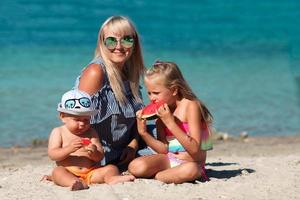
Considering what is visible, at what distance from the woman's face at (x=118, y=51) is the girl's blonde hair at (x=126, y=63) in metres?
0.02

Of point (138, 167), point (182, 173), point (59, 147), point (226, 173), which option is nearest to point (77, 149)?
point (59, 147)

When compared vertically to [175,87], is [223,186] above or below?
below

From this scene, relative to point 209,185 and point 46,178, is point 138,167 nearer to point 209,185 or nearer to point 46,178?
point 209,185

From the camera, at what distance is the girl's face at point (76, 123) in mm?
6098

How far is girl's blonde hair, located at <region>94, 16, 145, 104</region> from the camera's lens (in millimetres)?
6551

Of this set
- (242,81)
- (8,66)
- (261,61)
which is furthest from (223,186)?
(261,61)

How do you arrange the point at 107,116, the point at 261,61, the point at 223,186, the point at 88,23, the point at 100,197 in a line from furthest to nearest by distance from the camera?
the point at 88,23
the point at 261,61
the point at 107,116
the point at 223,186
the point at 100,197

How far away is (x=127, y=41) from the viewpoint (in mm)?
6555

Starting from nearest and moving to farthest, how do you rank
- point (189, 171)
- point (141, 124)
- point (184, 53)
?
point (189, 171) < point (141, 124) < point (184, 53)

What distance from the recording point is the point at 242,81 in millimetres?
15500

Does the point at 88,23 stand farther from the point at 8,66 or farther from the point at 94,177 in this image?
the point at 94,177

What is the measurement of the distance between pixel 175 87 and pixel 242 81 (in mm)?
9355

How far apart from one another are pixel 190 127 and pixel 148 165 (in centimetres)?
41

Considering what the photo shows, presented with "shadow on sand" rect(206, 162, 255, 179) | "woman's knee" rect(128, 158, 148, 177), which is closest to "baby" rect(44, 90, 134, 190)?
"woman's knee" rect(128, 158, 148, 177)
